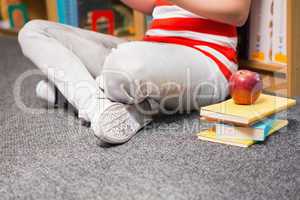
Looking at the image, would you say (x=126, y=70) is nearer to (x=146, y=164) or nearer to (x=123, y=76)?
(x=123, y=76)

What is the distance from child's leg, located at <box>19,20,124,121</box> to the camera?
1093mm

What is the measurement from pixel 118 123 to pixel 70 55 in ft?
0.90

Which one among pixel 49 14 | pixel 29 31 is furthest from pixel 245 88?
pixel 49 14

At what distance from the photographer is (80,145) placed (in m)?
1.00

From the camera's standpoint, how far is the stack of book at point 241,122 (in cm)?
96

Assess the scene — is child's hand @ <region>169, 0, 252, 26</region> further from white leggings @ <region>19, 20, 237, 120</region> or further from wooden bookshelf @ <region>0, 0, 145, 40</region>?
wooden bookshelf @ <region>0, 0, 145, 40</region>

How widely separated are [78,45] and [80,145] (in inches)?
13.5

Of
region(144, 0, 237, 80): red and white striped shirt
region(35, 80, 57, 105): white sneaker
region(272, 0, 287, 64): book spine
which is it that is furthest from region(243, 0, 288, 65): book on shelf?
region(35, 80, 57, 105): white sneaker

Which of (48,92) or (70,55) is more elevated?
(70,55)

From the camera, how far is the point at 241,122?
94cm

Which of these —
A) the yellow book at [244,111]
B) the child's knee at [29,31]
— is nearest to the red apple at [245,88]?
the yellow book at [244,111]

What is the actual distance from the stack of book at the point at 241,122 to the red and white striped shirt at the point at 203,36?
0.16 m

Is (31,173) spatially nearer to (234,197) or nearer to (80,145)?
(80,145)

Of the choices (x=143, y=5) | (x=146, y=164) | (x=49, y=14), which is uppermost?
(x=143, y=5)
